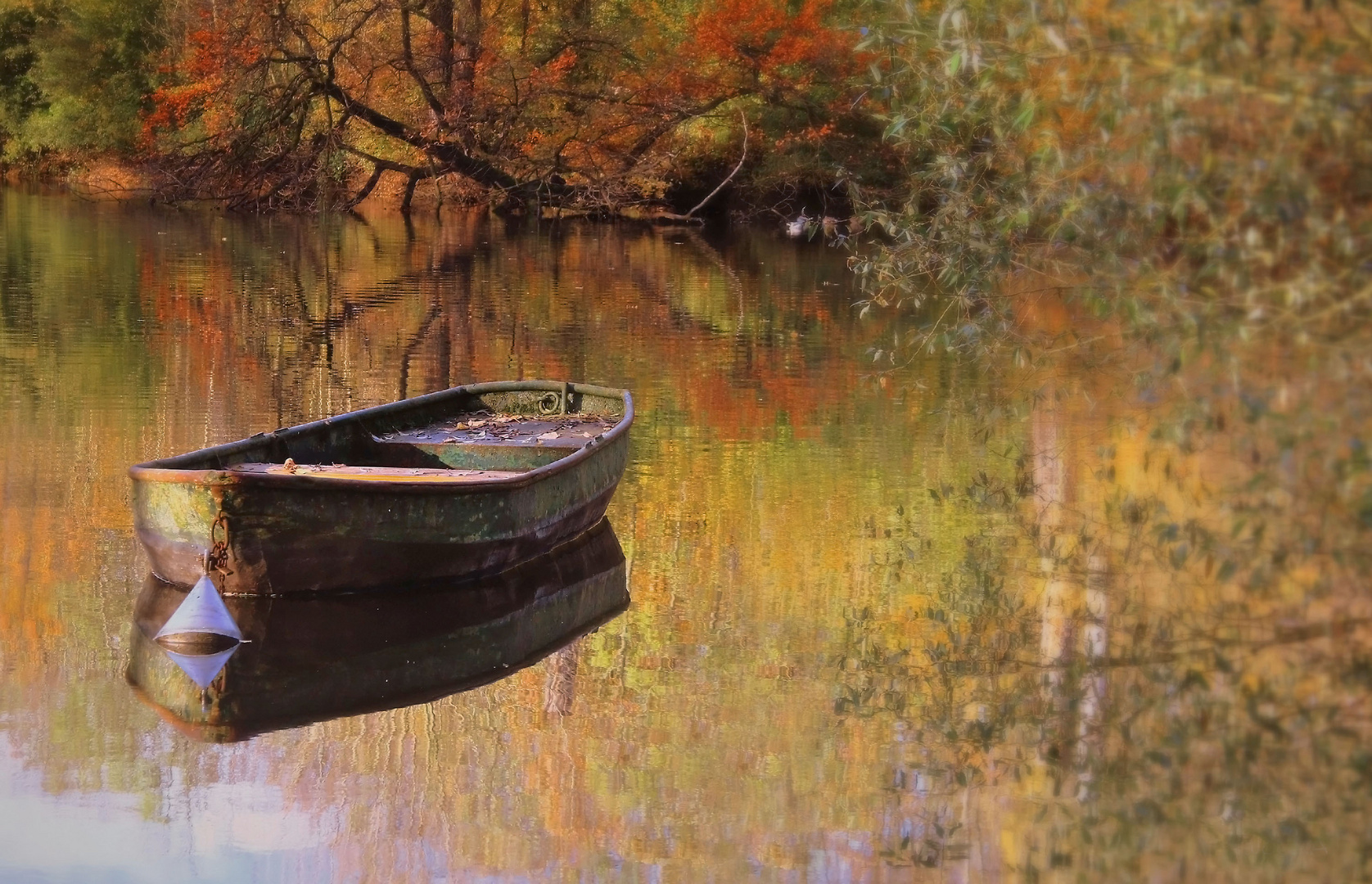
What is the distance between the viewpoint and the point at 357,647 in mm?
7754

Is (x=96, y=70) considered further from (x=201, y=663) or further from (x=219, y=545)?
(x=201, y=663)

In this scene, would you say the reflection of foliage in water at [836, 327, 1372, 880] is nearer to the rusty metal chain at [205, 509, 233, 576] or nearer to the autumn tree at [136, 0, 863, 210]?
the rusty metal chain at [205, 509, 233, 576]

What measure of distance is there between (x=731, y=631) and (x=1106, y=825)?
8.68 feet

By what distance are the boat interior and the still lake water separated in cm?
59

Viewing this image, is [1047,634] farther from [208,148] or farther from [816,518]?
[208,148]

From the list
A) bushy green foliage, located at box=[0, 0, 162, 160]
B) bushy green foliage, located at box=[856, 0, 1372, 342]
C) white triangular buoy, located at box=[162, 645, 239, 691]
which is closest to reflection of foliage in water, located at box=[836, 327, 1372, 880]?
bushy green foliage, located at box=[856, 0, 1372, 342]

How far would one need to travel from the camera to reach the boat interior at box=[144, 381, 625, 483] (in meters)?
8.86

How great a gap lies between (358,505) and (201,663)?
1020mm

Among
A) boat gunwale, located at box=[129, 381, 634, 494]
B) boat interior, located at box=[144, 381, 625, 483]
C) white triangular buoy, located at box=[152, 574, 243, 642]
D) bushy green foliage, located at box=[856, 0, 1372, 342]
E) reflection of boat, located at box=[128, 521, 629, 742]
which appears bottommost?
reflection of boat, located at box=[128, 521, 629, 742]

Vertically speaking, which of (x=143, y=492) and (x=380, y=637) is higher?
(x=143, y=492)

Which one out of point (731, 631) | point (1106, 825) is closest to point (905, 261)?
point (731, 631)

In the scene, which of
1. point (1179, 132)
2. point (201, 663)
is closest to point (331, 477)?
point (201, 663)

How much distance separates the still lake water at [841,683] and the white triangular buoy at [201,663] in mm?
254

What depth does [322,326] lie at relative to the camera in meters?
18.8
